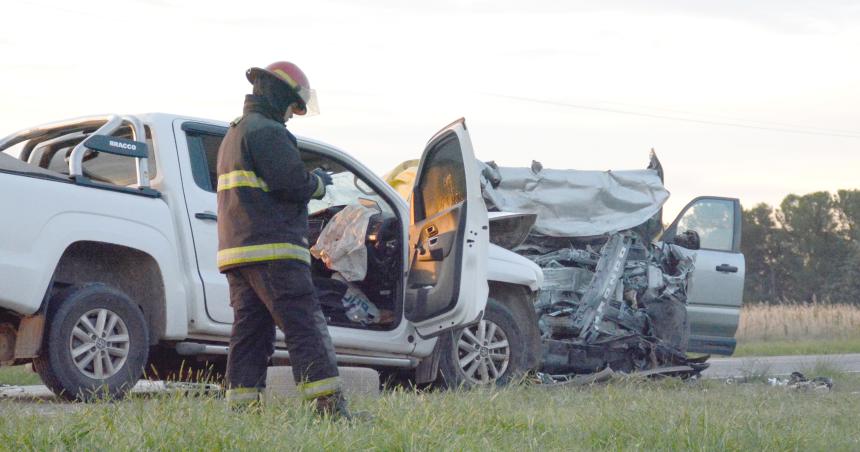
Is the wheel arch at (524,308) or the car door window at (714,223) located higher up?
the car door window at (714,223)

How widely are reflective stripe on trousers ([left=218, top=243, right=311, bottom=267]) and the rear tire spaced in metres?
2.84

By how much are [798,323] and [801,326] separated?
0.29 ft

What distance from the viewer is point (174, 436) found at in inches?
175

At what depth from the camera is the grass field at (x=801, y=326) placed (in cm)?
2262

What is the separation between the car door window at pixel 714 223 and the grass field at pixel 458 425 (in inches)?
169

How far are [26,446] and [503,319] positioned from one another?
5.01 meters

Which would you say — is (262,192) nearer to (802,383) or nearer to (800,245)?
(802,383)

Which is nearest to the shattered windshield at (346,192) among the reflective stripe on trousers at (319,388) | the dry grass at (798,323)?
the reflective stripe on trousers at (319,388)

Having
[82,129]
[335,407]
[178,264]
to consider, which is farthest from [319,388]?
[82,129]

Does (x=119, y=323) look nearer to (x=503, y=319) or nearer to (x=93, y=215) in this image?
(x=93, y=215)

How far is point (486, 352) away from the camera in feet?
28.7

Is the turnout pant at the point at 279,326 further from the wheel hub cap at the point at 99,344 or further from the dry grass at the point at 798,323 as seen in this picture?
the dry grass at the point at 798,323

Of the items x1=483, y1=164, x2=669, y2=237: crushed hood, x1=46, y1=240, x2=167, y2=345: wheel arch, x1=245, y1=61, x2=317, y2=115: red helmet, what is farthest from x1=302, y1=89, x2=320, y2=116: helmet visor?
x1=483, y1=164, x2=669, y2=237: crushed hood

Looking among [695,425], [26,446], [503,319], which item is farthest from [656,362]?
[26,446]
